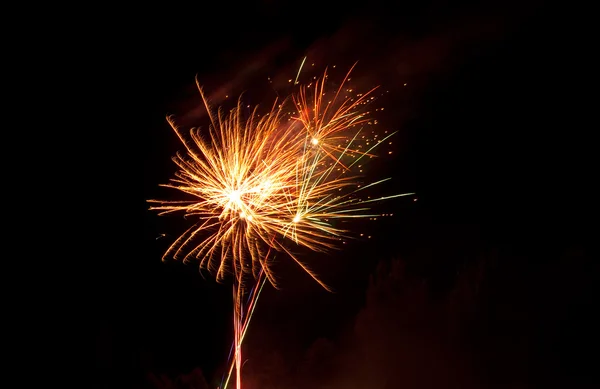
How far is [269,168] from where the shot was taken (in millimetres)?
4707

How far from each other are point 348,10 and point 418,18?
2.19 ft

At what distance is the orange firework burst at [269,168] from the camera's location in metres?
4.64

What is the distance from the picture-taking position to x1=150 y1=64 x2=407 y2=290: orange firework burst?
183 inches

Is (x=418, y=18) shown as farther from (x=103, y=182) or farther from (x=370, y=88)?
(x=103, y=182)

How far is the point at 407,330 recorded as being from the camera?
19.3 ft

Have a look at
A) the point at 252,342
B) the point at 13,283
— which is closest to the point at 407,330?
the point at 252,342

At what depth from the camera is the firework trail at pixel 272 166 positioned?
4.64 m

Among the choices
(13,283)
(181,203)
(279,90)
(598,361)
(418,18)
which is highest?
(418,18)

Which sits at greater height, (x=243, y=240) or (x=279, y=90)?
(x=279, y=90)

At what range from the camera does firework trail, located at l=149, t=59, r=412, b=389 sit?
4645 mm

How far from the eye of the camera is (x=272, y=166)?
472cm

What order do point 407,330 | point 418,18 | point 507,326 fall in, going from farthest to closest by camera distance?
1. point 407,330
2. point 507,326
3. point 418,18

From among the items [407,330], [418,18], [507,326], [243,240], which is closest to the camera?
[418,18]

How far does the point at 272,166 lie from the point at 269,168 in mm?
37
